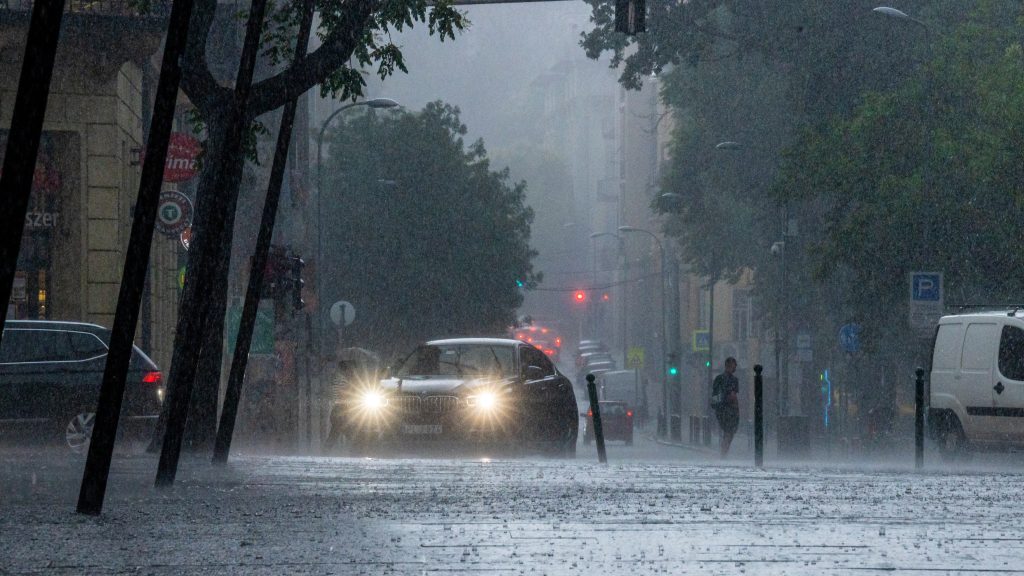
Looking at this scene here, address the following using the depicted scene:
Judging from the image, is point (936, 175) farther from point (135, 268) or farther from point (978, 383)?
point (135, 268)

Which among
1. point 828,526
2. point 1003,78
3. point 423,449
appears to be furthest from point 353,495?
point 1003,78

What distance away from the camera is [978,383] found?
77.8 feet

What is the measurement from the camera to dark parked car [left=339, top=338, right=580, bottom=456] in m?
19.8

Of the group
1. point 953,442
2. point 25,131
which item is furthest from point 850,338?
point 25,131

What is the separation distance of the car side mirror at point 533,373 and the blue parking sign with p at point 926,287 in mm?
10229

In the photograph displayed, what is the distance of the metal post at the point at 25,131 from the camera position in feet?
22.0

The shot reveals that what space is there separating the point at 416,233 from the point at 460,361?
141 feet

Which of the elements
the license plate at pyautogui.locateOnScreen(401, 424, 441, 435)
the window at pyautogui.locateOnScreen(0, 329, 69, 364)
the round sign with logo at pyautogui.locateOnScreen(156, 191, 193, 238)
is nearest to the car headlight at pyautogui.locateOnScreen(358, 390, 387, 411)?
the license plate at pyautogui.locateOnScreen(401, 424, 441, 435)

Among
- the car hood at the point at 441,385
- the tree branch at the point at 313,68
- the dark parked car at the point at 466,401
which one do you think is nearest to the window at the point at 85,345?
the dark parked car at the point at 466,401

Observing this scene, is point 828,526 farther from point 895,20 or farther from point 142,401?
point 895,20

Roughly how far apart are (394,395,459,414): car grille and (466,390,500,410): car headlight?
0.17 meters

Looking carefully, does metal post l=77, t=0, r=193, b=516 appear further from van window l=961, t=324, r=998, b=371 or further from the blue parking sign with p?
the blue parking sign with p

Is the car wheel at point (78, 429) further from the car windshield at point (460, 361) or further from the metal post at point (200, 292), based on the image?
the metal post at point (200, 292)

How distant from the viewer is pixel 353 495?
9898 mm
